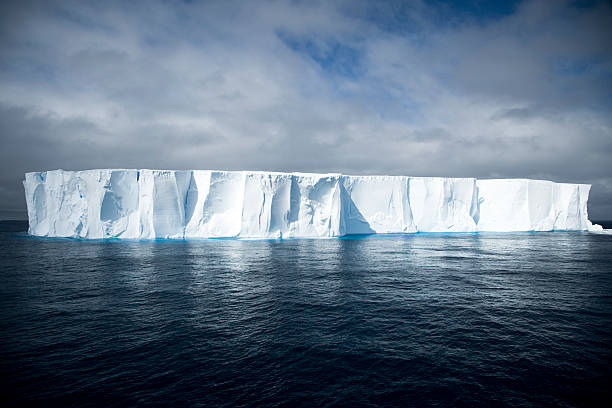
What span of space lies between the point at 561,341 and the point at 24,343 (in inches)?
432

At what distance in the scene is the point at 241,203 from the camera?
25391mm

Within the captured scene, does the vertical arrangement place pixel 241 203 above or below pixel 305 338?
above

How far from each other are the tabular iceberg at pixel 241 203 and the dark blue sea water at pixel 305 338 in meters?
13.0

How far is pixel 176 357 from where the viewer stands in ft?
17.3

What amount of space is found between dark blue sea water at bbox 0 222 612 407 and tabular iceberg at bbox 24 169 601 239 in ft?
42.8

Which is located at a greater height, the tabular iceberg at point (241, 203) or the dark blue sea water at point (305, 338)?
the tabular iceberg at point (241, 203)

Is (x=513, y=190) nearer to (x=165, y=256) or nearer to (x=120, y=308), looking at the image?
(x=165, y=256)

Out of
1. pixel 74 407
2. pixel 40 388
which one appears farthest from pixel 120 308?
pixel 74 407

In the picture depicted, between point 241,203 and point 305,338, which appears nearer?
point 305,338

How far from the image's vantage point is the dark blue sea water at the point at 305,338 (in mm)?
4312

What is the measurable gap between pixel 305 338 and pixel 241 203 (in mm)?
20316

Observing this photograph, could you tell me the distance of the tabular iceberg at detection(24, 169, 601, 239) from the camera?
2445 centimetres

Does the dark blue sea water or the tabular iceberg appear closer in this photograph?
the dark blue sea water

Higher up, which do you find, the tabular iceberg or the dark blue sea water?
the tabular iceberg
